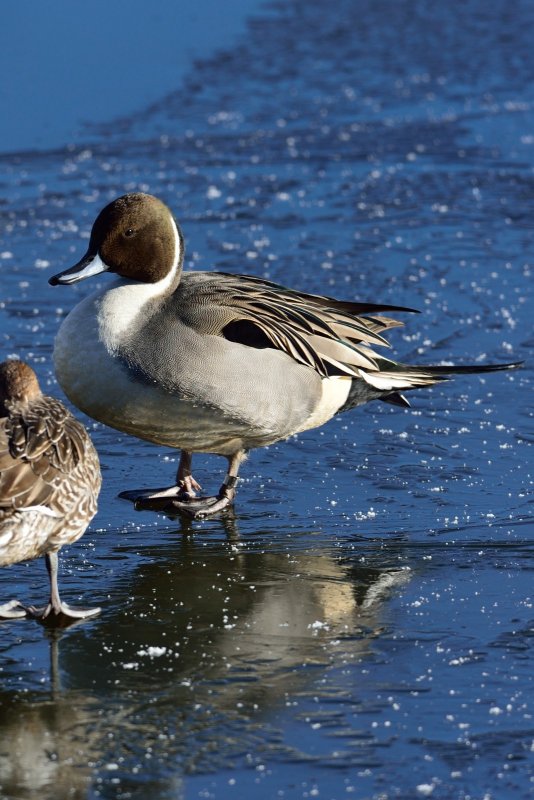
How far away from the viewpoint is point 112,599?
4469 millimetres

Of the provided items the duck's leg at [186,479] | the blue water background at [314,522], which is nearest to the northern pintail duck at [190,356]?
the duck's leg at [186,479]

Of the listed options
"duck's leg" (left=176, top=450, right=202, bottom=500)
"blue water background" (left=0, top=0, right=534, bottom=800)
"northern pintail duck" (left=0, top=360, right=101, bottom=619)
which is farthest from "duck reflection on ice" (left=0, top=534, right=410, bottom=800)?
"duck's leg" (left=176, top=450, right=202, bottom=500)

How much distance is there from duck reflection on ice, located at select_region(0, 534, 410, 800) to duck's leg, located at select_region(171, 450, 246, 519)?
209 mm

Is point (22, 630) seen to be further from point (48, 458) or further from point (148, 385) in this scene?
point (148, 385)

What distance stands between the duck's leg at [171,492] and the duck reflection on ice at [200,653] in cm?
31

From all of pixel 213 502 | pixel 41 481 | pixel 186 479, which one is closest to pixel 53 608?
pixel 41 481

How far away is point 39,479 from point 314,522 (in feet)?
4.73

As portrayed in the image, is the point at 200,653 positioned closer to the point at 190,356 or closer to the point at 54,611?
the point at 54,611

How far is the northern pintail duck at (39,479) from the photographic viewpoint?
→ 12.9 feet

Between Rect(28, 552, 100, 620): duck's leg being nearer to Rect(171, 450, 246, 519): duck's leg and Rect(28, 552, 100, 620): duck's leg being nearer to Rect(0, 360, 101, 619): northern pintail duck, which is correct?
Rect(0, 360, 101, 619): northern pintail duck

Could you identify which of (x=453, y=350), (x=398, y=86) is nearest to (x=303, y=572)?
(x=453, y=350)

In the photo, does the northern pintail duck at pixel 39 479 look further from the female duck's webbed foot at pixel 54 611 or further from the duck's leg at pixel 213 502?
the duck's leg at pixel 213 502

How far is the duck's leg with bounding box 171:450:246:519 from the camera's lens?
17.2 ft

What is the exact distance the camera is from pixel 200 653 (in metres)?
4.05
